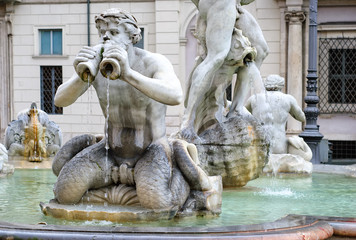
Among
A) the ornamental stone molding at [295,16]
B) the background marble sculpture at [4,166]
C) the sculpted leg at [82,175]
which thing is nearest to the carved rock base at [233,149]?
the sculpted leg at [82,175]

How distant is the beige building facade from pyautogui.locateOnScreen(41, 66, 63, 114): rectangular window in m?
0.03

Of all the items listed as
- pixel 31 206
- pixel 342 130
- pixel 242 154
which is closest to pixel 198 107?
pixel 242 154

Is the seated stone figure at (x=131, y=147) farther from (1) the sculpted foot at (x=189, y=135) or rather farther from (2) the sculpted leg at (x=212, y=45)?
(2) the sculpted leg at (x=212, y=45)

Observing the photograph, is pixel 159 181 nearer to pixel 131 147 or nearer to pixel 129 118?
pixel 131 147

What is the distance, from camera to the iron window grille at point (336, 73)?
23266mm

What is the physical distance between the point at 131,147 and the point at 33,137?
19.0 ft

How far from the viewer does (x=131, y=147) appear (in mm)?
5969

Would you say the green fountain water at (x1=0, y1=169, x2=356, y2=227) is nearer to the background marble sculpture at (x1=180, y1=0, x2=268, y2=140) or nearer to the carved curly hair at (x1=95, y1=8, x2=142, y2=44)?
→ the background marble sculpture at (x1=180, y1=0, x2=268, y2=140)

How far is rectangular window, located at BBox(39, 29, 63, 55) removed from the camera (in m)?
26.5

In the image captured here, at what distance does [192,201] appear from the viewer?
5.90 metres

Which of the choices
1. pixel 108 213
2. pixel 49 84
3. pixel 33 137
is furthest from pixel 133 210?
pixel 49 84

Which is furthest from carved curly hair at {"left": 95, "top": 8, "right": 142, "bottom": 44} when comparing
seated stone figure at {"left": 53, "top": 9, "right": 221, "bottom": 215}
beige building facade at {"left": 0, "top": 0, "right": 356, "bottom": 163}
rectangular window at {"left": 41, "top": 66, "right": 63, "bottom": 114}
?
rectangular window at {"left": 41, "top": 66, "right": 63, "bottom": 114}

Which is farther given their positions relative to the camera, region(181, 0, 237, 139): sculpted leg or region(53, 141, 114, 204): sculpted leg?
region(181, 0, 237, 139): sculpted leg

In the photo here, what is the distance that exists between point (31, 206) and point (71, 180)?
0.86 metres
